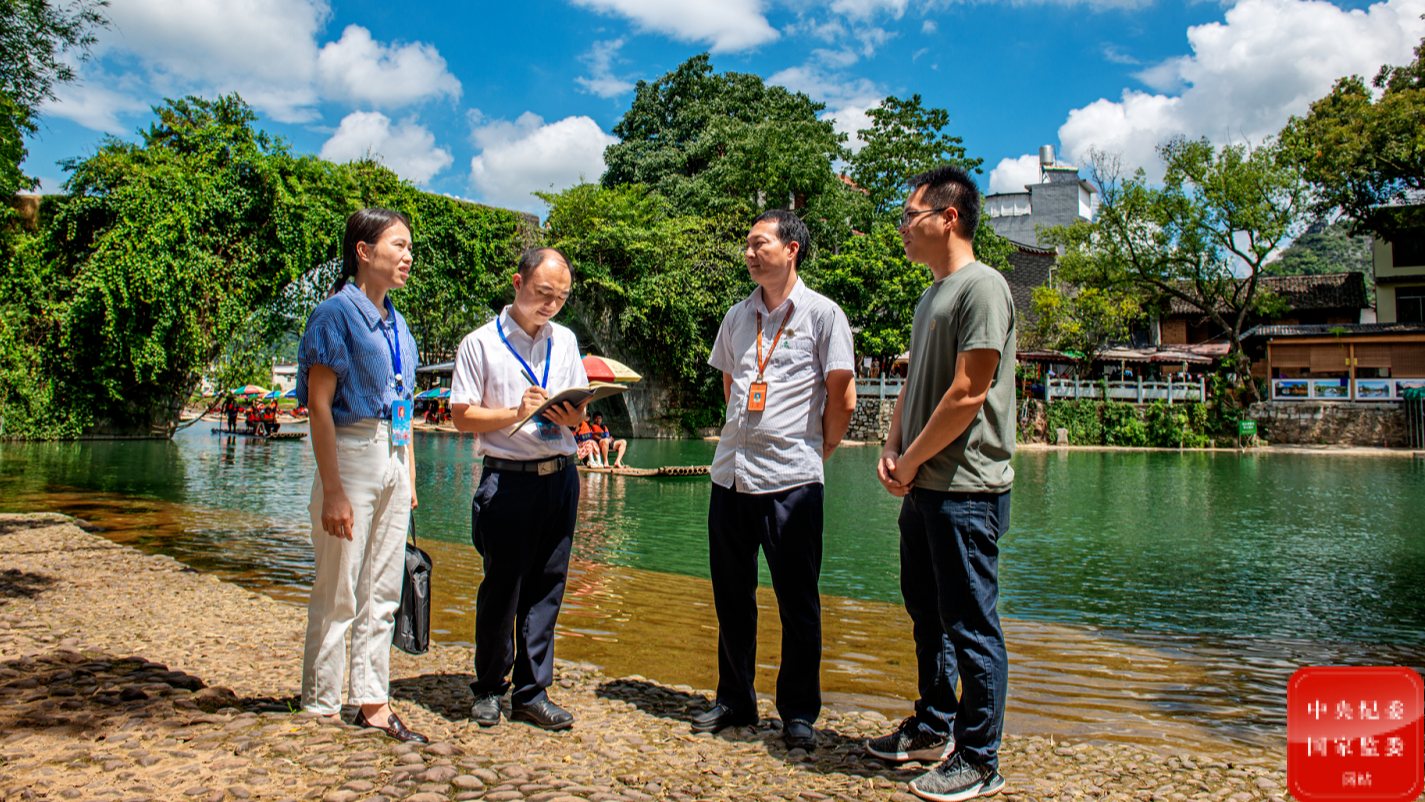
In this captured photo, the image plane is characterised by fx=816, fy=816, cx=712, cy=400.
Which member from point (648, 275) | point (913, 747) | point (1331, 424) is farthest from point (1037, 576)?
point (1331, 424)

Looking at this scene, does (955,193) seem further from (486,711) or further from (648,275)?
(648,275)

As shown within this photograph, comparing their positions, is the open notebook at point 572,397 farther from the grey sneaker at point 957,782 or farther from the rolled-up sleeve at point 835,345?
the grey sneaker at point 957,782

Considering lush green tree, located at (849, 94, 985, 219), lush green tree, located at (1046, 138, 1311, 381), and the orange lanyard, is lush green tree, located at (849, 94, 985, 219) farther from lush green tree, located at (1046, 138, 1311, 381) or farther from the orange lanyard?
the orange lanyard

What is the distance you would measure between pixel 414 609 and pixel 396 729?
40 cm

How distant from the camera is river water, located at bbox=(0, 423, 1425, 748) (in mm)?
3889

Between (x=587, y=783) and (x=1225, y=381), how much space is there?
34331 millimetres

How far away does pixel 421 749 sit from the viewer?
238cm

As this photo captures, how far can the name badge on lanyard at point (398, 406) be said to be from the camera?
263 centimetres

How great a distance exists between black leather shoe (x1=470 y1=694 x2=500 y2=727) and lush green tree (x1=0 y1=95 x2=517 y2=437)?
14.0 meters

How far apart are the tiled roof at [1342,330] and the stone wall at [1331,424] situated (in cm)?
375

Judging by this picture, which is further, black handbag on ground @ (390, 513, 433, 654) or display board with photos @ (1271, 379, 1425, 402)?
display board with photos @ (1271, 379, 1425, 402)

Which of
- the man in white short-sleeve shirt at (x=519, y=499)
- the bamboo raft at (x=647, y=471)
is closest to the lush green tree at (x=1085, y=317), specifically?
the bamboo raft at (x=647, y=471)

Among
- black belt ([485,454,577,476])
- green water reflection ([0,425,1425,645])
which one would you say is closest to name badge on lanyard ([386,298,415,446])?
black belt ([485,454,577,476])

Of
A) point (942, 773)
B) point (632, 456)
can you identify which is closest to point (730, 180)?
point (632, 456)
